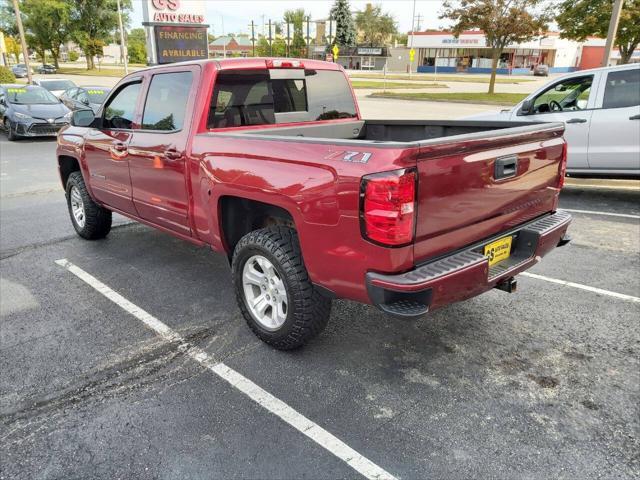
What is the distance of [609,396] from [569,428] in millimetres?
457

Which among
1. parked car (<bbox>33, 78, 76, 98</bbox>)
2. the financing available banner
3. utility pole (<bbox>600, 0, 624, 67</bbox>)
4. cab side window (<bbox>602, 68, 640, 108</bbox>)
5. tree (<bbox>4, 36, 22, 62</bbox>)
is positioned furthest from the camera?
tree (<bbox>4, 36, 22, 62</bbox>)


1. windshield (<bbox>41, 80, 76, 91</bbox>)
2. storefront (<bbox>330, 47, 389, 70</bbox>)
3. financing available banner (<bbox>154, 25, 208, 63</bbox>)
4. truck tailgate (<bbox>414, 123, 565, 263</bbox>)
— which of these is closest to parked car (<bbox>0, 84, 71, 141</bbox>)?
windshield (<bbox>41, 80, 76, 91</bbox>)

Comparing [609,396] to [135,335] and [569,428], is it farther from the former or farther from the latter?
[135,335]

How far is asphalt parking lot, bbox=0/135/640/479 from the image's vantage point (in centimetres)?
248

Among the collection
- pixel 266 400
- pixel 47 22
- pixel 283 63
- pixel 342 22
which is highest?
pixel 342 22

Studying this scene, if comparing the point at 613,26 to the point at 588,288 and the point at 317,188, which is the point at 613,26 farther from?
the point at 317,188

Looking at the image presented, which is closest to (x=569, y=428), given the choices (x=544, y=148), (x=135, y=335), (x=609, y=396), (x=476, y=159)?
(x=609, y=396)

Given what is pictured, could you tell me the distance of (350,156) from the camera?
2635 millimetres

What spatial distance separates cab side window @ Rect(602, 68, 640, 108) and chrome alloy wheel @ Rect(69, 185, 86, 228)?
720 cm

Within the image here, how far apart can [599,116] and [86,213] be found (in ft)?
23.1

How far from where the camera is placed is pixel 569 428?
2.68 meters

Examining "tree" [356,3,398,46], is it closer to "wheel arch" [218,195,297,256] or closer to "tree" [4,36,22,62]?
"tree" [4,36,22,62]

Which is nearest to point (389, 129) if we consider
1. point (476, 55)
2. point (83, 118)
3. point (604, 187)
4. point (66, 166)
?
point (83, 118)

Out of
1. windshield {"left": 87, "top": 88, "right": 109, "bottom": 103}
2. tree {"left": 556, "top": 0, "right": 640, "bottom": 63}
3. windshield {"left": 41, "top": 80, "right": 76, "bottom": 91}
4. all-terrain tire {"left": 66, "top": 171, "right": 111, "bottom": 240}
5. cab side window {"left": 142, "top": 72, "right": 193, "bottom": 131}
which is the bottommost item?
all-terrain tire {"left": 66, "top": 171, "right": 111, "bottom": 240}
